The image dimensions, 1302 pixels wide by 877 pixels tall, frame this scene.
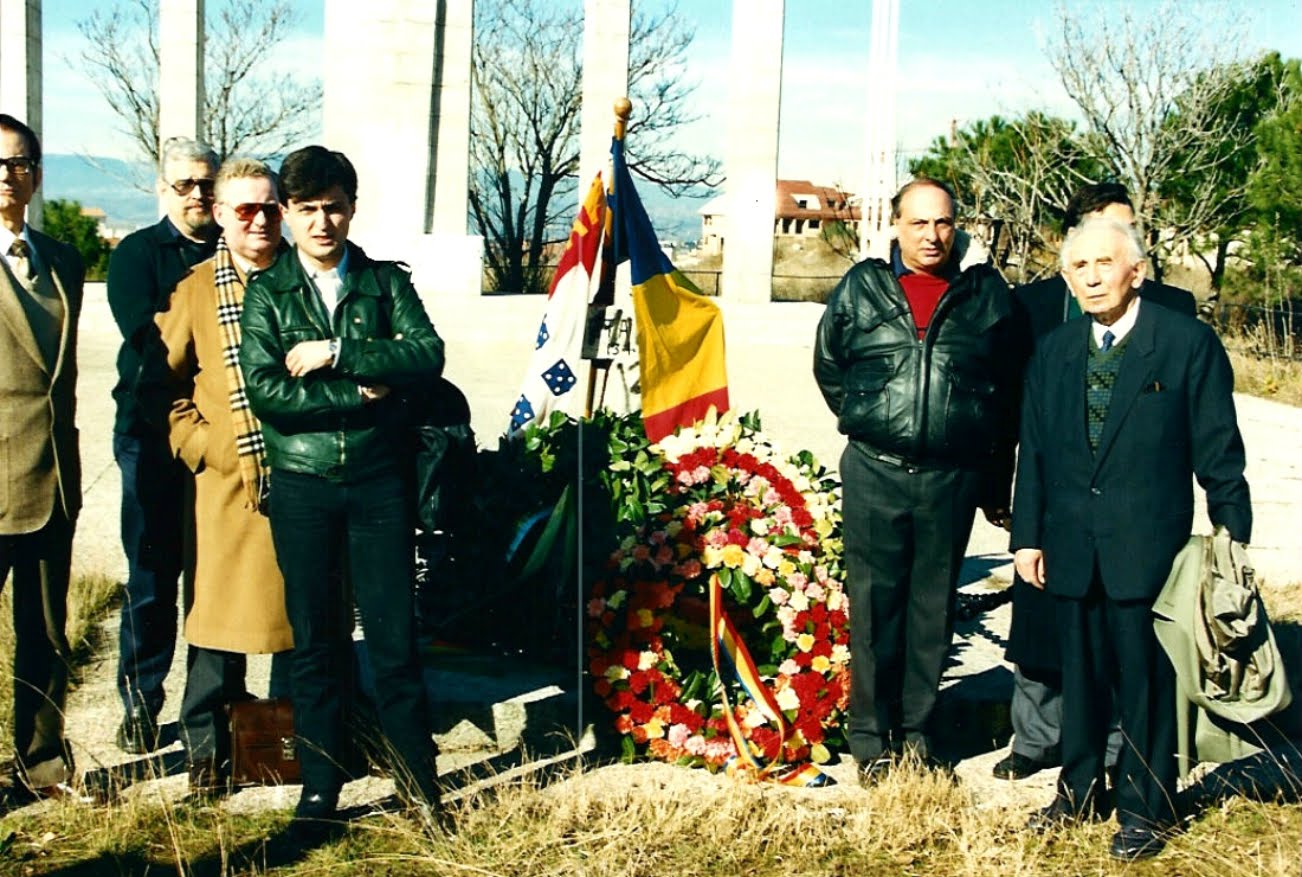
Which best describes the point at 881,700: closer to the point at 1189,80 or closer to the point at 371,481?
the point at 371,481

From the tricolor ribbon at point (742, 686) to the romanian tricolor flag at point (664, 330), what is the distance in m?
1.19

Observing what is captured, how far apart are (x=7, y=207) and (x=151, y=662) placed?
158cm

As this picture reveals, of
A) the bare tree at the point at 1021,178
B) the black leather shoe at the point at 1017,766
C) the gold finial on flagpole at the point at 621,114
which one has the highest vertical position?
the bare tree at the point at 1021,178

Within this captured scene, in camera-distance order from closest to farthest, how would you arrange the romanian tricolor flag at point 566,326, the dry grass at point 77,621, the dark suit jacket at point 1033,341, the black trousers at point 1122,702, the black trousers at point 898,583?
the black trousers at point 1122,702, the black trousers at point 898,583, the dark suit jacket at point 1033,341, the dry grass at point 77,621, the romanian tricolor flag at point 566,326

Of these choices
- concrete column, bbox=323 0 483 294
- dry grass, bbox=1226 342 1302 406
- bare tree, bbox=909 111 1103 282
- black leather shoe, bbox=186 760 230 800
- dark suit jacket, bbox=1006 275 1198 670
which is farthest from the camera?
bare tree, bbox=909 111 1103 282

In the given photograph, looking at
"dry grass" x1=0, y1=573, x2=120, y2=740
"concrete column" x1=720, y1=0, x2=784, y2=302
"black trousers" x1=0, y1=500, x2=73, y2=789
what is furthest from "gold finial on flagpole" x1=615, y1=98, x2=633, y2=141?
"concrete column" x1=720, y1=0, x2=784, y2=302

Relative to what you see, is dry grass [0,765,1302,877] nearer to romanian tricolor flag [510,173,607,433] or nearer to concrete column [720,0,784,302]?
romanian tricolor flag [510,173,607,433]

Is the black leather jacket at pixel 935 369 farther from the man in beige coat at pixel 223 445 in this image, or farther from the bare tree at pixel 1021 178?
the bare tree at pixel 1021 178

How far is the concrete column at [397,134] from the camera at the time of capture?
75.6ft

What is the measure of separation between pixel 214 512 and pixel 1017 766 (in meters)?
2.81

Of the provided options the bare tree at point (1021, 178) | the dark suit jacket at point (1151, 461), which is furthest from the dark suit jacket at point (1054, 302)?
the bare tree at point (1021, 178)

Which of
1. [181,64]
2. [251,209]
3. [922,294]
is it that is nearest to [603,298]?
[922,294]

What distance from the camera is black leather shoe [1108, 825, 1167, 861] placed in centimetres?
436

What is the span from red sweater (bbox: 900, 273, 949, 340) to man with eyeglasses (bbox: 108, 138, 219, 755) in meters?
2.34
